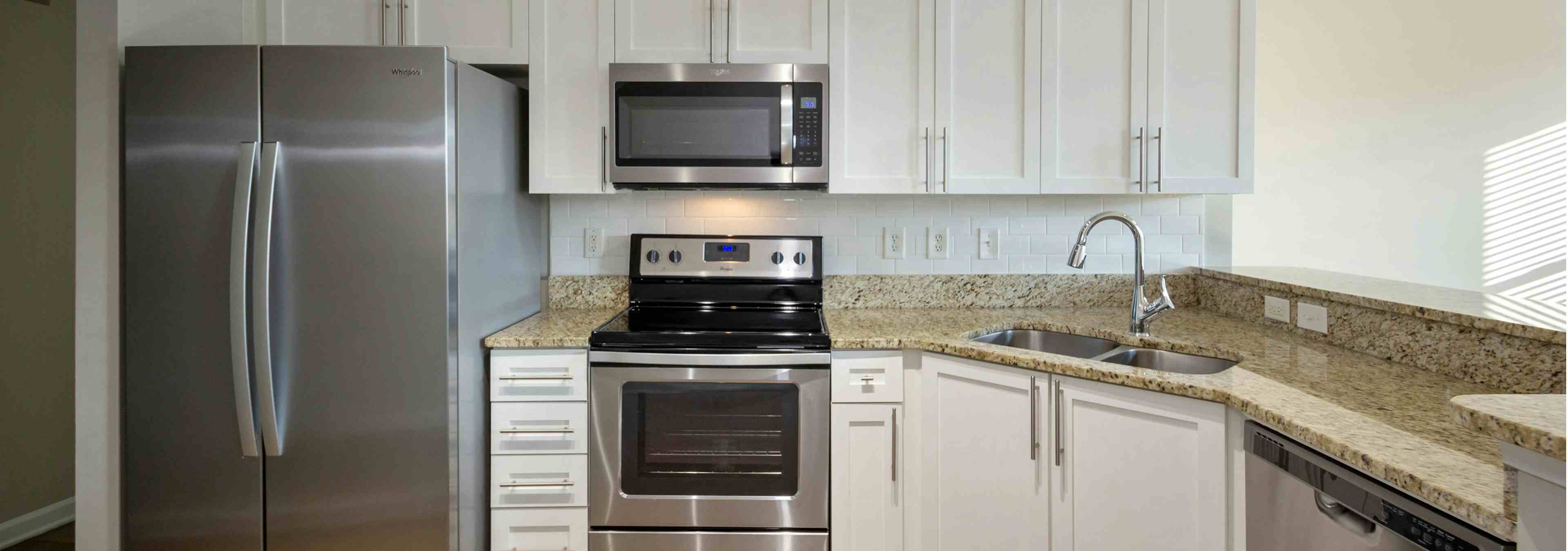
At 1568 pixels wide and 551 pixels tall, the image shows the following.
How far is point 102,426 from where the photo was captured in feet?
6.31

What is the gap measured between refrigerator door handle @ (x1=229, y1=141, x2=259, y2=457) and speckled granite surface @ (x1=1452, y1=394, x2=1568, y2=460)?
235 cm

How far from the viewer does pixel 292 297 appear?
1.85 m

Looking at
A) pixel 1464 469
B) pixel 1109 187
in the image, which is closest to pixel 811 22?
pixel 1109 187

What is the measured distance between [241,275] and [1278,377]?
245 centimetres

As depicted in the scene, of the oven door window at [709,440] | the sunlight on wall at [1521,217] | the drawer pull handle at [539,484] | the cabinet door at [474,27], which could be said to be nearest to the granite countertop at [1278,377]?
the oven door window at [709,440]

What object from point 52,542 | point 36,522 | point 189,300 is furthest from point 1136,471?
point 36,522

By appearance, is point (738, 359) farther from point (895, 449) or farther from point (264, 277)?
point (264, 277)

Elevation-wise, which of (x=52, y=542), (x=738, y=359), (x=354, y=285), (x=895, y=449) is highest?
(x=354, y=285)

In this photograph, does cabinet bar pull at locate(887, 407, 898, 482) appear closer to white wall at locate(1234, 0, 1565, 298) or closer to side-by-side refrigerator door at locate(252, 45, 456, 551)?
side-by-side refrigerator door at locate(252, 45, 456, 551)

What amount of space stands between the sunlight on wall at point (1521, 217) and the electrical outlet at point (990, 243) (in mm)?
2156

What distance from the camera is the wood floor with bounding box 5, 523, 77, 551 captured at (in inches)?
103

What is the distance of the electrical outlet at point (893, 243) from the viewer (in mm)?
2668

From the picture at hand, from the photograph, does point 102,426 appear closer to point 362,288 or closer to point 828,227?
point 362,288

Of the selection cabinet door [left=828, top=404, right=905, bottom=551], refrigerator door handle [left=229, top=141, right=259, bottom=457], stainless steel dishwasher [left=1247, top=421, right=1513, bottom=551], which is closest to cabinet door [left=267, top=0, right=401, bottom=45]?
refrigerator door handle [left=229, top=141, right=259, bottom=457]
